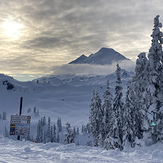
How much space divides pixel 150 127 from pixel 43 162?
13336 mm

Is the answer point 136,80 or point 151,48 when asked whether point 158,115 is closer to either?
point 136,80

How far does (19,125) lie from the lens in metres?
22.7

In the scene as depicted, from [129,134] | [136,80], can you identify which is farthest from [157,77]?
[129,134]

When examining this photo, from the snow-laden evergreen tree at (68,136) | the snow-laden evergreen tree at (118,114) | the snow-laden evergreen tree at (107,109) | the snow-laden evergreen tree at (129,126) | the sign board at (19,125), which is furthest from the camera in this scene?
the snow-laden evergreen tree at (68,136)

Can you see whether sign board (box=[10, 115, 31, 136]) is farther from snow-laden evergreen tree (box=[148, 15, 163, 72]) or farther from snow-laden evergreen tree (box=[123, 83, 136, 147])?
snow-laden evergreen tree (box=[148, 15, 163, 72])

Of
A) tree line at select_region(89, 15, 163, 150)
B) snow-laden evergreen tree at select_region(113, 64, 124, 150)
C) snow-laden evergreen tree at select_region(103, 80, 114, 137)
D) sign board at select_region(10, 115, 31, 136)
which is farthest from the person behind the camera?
snow-laden evergreen tree at select_region(103, 80, 114, 137)

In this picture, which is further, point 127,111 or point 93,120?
point 93,120

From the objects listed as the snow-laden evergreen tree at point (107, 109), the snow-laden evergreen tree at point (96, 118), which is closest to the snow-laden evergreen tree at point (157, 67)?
the snow-laden evergreen tree at point (107, 109)

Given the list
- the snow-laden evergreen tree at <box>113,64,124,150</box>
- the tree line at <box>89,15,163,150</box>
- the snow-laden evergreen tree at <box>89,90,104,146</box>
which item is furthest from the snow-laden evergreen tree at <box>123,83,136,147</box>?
the snow-laden evergreen tree at <box>89,90,104,146</box>

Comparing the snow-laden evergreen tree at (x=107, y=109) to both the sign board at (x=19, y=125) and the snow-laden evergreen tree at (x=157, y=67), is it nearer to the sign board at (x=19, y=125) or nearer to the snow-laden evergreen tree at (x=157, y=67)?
the snow-laden evergreen tree at (x=157, y=67)

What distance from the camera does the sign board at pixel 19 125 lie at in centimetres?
2245

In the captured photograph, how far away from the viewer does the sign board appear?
22.5m

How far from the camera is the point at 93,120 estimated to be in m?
34.4

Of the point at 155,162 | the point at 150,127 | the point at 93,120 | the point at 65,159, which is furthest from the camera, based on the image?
the point at 93,120
